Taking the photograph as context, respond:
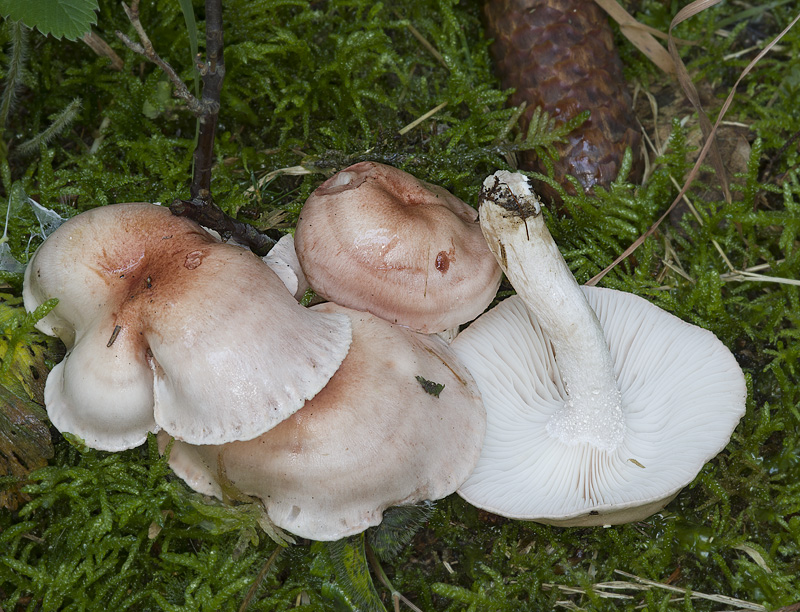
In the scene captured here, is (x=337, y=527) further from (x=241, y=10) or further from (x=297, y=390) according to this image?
(x=241, y=10)

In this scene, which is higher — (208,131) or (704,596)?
(208,131)

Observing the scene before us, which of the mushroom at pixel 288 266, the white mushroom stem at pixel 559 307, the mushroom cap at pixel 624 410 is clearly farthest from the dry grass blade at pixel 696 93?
the mushroom at pixel 288 266

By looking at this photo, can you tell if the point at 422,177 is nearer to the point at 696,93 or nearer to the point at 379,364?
the point at 379,364

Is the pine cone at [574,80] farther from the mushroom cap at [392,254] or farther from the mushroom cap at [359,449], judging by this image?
the mushroom cap at [359,449]

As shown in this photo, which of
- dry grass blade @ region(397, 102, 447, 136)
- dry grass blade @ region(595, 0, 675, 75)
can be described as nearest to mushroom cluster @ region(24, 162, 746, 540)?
dry grass blade @ region(397, 102, 447, 136)

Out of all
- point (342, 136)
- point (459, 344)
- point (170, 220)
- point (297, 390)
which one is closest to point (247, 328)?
point (297, 390)

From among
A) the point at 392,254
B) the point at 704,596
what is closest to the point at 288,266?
the point at 392,254
